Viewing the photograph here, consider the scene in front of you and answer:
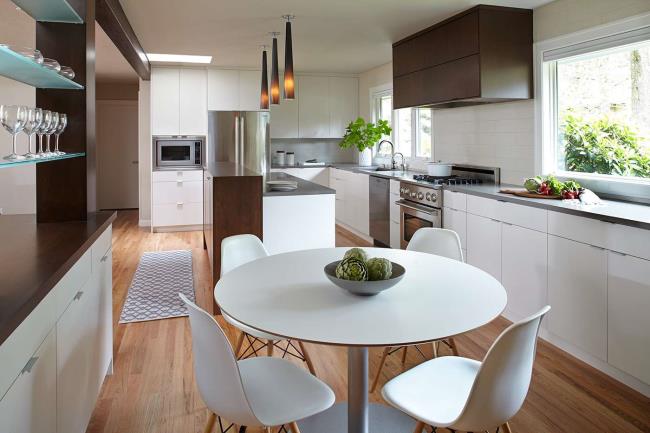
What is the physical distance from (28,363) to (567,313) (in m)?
2.83

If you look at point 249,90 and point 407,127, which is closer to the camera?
point 407,127

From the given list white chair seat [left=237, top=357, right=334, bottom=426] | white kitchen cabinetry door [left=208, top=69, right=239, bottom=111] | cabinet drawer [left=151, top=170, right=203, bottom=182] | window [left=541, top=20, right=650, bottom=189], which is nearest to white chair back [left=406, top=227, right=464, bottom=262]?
white chair seat [left=237, top=357, right=334, bottom=426]

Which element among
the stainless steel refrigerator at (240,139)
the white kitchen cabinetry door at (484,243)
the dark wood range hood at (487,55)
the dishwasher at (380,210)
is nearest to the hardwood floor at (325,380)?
the white kitchen cabinetry door at (484,243)

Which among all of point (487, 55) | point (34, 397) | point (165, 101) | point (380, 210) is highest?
point (165, 101)

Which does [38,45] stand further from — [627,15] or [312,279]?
[627,15]

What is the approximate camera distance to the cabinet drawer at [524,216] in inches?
128

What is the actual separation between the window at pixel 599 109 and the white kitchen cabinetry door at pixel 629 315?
953 millimetres

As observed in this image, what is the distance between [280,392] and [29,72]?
5.84 ft

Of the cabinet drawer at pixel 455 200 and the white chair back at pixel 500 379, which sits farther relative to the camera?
the cabinet drawer at pixel 455 200

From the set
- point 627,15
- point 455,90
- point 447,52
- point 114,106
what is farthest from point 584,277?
point 114,106

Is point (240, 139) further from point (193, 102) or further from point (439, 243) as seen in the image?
point (439, 243)

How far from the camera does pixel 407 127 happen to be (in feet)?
22.5

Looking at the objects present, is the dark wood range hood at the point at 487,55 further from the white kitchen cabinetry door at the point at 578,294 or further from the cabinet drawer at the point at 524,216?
the white kitchen cabinetry door at the point at 578,294

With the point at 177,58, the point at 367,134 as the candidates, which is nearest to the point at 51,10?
the point at 177,58
